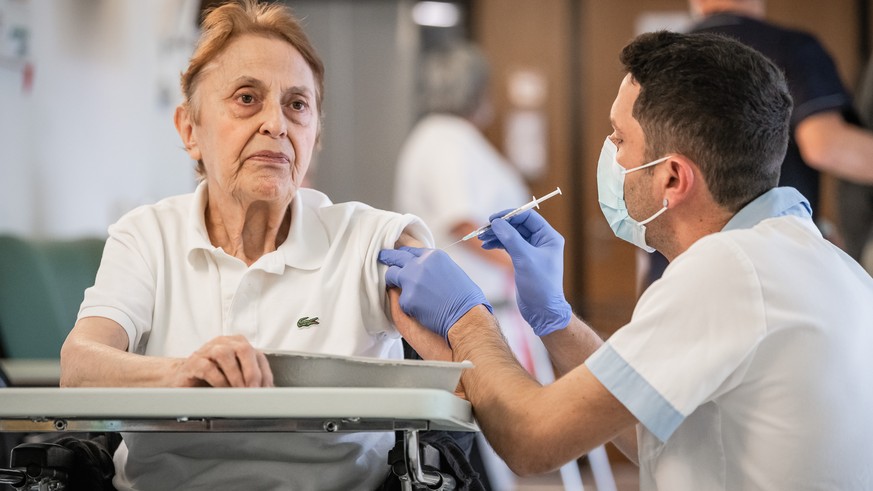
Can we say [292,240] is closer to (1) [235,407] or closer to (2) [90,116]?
(1) [235,407]

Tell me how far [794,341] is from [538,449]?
1.11ft

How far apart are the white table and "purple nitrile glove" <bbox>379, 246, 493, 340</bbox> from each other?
387 mm

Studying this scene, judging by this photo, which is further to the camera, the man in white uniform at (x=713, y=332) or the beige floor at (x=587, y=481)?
the beige floor at (x=587, y=481)

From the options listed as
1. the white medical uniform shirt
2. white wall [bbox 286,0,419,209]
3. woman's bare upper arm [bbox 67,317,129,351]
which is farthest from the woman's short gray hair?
the white medical uniform shirt

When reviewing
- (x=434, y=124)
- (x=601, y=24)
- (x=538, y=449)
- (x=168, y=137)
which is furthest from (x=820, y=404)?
(x=601, y=24)

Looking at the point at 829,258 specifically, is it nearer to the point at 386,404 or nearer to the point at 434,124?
the point at 386,404

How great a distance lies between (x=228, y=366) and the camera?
1.22 meters

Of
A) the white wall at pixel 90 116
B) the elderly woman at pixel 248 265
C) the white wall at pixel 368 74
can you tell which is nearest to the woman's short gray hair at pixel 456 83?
the white wall at pixel 90 116

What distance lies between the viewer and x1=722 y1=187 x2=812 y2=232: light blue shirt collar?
144 centimetres

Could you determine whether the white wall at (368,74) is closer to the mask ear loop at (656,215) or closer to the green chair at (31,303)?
the green chair at (31,303)

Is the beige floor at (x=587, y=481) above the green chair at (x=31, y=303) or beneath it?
beneath

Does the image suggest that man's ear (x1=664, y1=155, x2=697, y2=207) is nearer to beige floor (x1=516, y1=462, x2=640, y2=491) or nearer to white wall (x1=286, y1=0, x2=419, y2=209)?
beige floor (x1=516, y1=462, x2=640, y2=491)

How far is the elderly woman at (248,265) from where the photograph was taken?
1.55 m

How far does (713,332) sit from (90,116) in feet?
8.44
